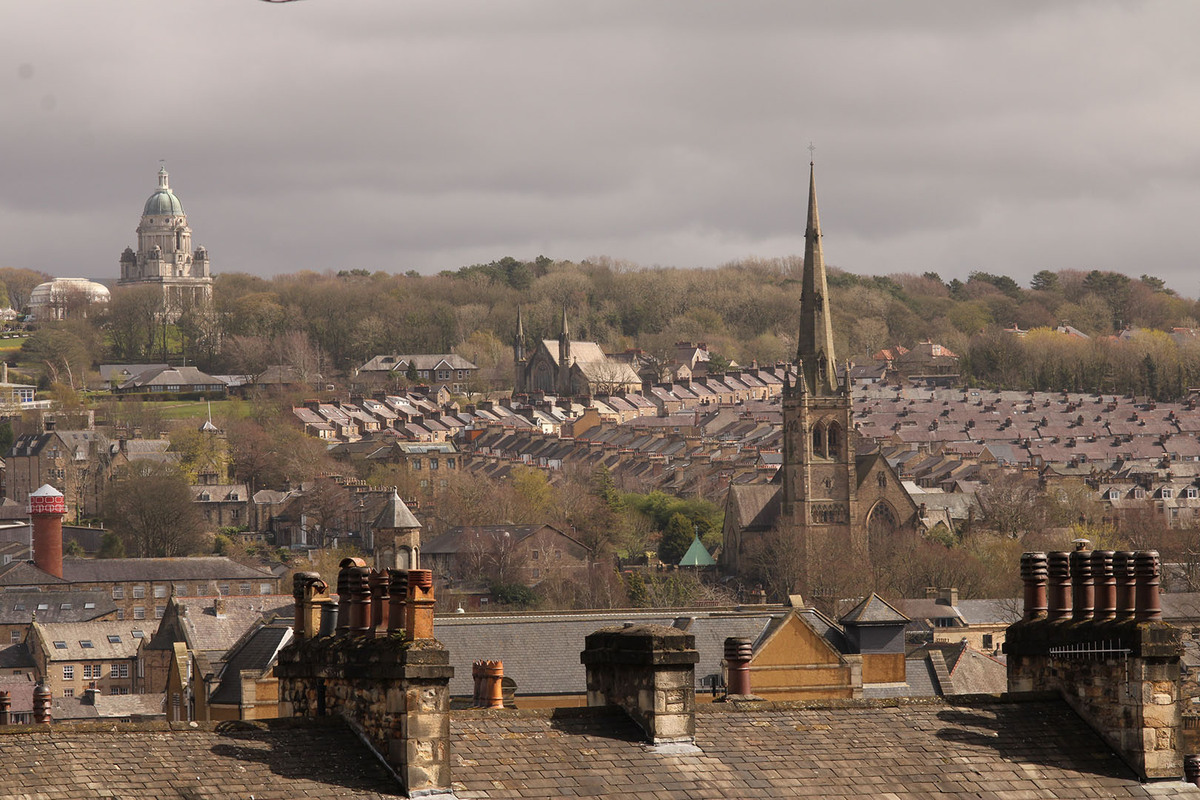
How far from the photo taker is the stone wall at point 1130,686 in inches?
644

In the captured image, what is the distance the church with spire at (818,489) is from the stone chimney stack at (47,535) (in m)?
39.3

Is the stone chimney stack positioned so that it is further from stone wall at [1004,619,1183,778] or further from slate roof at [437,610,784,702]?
stone wall at [1004,619,1183,778]

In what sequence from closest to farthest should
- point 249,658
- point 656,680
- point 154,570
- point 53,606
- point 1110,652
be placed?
point 656,680, point 1110,652, point 249,658, point 53,606, point 154,570

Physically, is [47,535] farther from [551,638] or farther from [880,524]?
[551,638]

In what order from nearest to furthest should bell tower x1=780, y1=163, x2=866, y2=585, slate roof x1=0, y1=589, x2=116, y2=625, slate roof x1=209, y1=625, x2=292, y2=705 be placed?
slate roof x1=209, y1=625, x2=292, y2=705, slate roof x1=0, y1=589, x2=116, y2=625, bell tower x1=780, y1=163, x2=866, y2=585

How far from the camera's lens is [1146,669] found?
1639cm

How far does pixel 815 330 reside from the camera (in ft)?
470

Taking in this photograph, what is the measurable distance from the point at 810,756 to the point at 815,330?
128231 millimetres

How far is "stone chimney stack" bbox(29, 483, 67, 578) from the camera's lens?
112 meters

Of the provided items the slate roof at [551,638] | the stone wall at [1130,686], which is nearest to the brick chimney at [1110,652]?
the stone wall at [1130,686]

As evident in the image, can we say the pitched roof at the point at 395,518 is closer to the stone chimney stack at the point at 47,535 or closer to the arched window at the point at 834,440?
the stone chimney stack at the point at 47,535

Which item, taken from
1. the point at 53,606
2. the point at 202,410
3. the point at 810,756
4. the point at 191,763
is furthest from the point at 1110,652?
the point at 202,410

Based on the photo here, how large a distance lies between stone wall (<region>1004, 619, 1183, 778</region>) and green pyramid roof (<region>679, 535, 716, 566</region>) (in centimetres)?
11255

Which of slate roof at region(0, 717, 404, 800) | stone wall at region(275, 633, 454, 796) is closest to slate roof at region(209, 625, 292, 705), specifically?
stone wall at region(275, 633, 454, 796)
